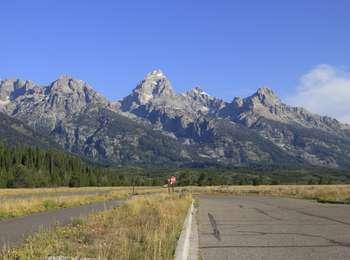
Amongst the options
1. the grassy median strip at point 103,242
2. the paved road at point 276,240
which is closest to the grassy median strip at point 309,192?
the paved road at point 276,240

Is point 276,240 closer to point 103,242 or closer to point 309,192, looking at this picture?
point 103,242

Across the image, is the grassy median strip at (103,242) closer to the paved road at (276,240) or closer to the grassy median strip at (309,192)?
the paved road at (276,240)

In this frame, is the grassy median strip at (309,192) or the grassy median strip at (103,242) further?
the grassy median strip at (309,192)

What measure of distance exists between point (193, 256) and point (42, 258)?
3.57 meters

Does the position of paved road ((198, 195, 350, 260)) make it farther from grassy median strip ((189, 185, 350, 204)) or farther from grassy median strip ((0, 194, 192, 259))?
grassy median strip ((189, 185, 350, 204))

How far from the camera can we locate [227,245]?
54.0 ft

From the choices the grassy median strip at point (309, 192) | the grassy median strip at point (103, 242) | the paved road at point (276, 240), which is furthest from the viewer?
the grassy median strip at point (309, 192)

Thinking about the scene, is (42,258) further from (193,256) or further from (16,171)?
(16,171)

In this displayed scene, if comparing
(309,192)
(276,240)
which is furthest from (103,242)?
(309,192)

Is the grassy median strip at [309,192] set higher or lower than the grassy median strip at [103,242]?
higher

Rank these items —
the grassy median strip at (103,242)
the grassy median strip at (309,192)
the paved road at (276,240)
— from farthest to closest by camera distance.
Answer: the grassy median strip at (309,192), the paved road at (276,240), the grassy median strip at (103,242)

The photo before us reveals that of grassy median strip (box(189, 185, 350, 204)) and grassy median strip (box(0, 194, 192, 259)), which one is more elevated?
grassy median strip (box(189, 185, 350, 204))

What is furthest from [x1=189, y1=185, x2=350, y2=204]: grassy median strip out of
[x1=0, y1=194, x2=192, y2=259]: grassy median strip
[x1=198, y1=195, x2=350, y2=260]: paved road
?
[x1=0, y1=194, x2=192, y2=259]: grassy median strip

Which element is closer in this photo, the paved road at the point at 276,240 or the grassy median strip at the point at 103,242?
the grassy median strip at the point at 103,242
